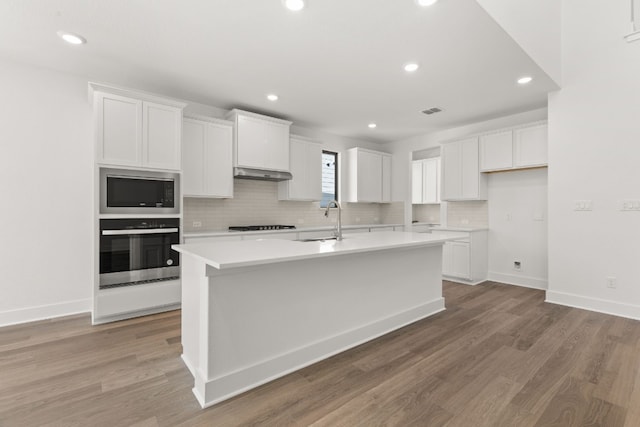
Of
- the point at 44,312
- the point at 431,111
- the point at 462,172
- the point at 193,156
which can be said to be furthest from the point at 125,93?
the point at 462,172

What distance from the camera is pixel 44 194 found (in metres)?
3.33

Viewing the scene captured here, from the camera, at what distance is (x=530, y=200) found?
186 inches

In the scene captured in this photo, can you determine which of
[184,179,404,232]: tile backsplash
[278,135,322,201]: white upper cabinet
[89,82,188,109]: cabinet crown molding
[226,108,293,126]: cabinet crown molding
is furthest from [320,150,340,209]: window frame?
[89,82,188,109]: cabinet crown molding

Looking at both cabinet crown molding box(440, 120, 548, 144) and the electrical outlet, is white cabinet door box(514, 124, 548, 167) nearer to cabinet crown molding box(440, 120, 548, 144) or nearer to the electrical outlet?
cabinet crown molding box(440, 120, 548, 144)

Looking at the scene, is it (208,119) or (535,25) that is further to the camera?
(208,119)

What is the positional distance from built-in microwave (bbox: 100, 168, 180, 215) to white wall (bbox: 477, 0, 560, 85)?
3548 mm

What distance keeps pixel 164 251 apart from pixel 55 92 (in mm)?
2158

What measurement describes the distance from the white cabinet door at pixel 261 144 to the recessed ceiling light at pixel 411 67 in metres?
2.16

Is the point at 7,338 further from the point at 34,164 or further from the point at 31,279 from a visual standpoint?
the point at 34,164

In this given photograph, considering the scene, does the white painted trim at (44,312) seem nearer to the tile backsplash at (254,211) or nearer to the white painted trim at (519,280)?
the tile backsplash at (254,211)

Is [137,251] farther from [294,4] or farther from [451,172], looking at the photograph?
[451,172]

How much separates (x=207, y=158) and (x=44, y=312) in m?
2.51

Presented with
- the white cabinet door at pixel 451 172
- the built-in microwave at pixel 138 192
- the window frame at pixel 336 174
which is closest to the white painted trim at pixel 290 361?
the built-in microwave at pixel 138 192

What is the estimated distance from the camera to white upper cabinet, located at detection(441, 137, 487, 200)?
5.05 metres
